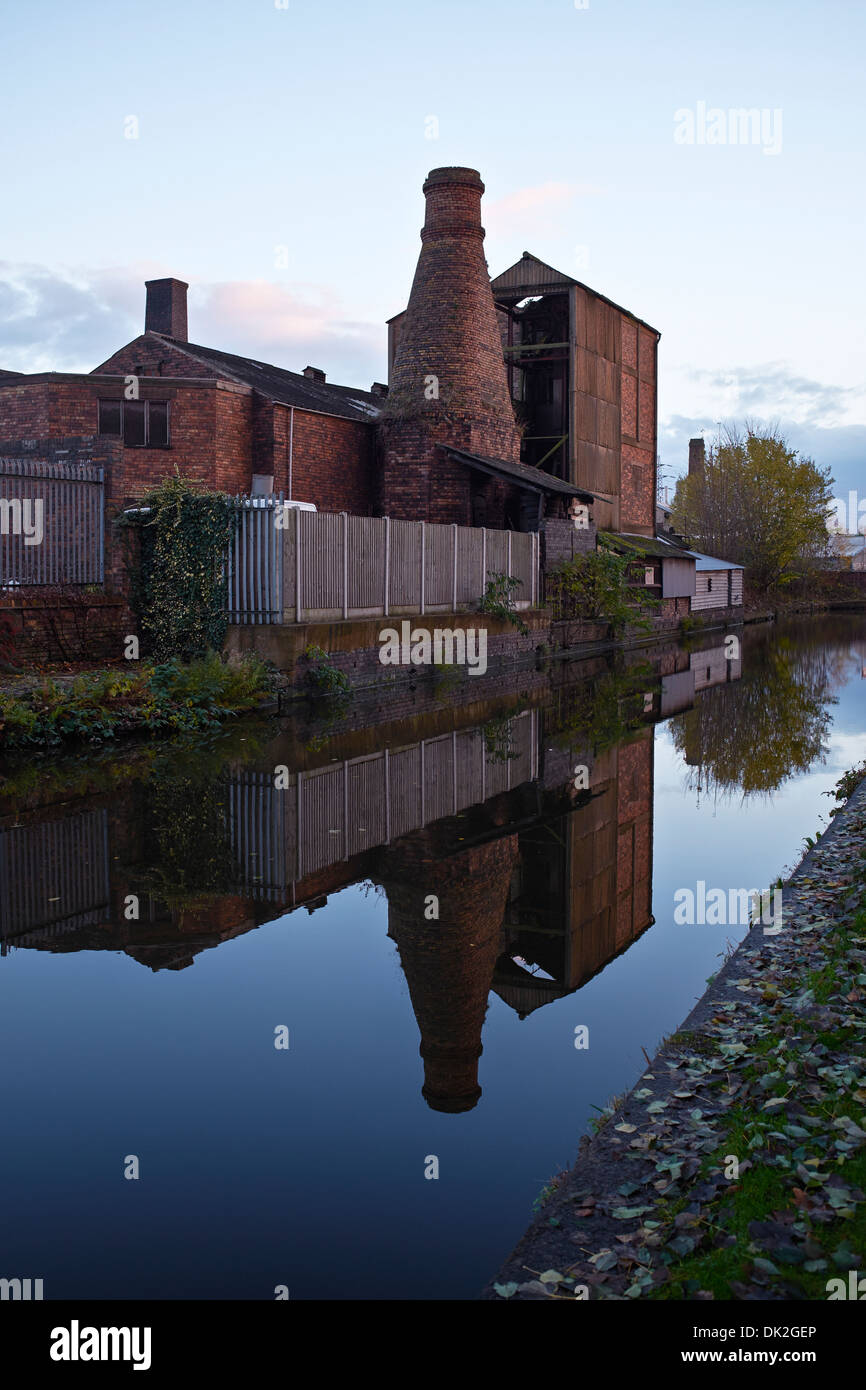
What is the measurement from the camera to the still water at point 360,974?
11.1 ft

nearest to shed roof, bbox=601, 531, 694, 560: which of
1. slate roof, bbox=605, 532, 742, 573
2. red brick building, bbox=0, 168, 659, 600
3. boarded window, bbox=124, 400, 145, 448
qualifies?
slate roof, bbox=605, 532, 742, 573

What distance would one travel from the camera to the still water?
3398 millimetres

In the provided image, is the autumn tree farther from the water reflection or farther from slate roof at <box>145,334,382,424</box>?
the water reflection

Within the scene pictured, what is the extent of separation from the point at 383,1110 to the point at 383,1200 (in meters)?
0.63

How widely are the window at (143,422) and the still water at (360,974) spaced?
48.5 feet

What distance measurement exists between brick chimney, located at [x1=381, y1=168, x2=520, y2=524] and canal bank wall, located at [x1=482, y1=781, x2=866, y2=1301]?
76.3 ft

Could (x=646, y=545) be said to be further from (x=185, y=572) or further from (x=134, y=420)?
(x=185, y=572)

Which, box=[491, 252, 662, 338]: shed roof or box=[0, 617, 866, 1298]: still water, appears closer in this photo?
box=[0, 617, 866, 1298]: still water

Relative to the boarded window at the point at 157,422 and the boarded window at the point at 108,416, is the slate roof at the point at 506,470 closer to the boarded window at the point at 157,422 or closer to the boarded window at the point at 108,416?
the boarded window at the point at 157,422

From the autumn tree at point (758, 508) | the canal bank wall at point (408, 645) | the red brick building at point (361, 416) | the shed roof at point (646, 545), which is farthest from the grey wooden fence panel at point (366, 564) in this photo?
the autumn tree at point (758, 508)

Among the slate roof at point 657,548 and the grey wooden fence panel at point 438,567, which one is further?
the slate roof at point 657,548

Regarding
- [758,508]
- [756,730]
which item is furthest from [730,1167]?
[758,508]
